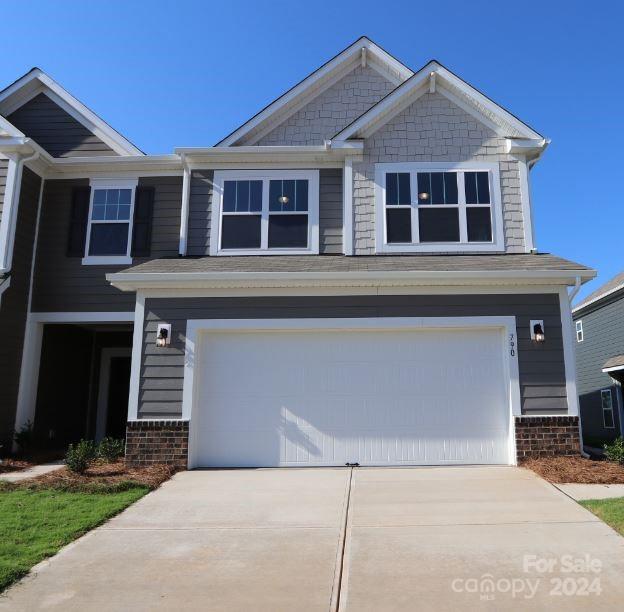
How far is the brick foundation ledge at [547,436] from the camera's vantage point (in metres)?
8.15

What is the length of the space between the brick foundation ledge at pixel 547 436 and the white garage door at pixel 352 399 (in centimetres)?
28

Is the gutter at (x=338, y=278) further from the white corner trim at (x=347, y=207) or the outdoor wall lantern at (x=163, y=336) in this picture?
the white corner trim at (x=347, y=207)

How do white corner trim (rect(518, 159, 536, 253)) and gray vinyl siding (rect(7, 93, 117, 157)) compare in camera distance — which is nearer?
white corner trim (rect(518, 159, 536, 253))

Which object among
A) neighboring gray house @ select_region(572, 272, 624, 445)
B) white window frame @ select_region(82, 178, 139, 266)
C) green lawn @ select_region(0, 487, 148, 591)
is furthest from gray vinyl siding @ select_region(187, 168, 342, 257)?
neighboring gray house @ select_region(572, 272, 624, 445)

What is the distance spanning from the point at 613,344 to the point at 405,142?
11201mm

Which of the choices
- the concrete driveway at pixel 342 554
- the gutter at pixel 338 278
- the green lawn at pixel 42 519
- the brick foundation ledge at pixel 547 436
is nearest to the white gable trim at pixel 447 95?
the gutter at pixel 338 278

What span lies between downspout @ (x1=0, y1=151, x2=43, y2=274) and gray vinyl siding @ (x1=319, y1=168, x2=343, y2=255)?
558cm

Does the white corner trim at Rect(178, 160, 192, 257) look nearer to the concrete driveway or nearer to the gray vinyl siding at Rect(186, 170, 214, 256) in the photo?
the gray vinyl siding at Rect(186, 170, 214, 256)

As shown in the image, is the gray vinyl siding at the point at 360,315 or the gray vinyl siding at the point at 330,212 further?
the gray vinyl siding at the point at 330,212

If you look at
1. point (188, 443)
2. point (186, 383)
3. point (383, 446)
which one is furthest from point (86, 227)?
point (383, 446)

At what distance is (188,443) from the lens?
8336mm

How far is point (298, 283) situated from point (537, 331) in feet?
12.4

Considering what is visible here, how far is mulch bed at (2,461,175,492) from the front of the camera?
23.0ft

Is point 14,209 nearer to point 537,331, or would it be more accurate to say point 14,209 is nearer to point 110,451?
point 110,451
